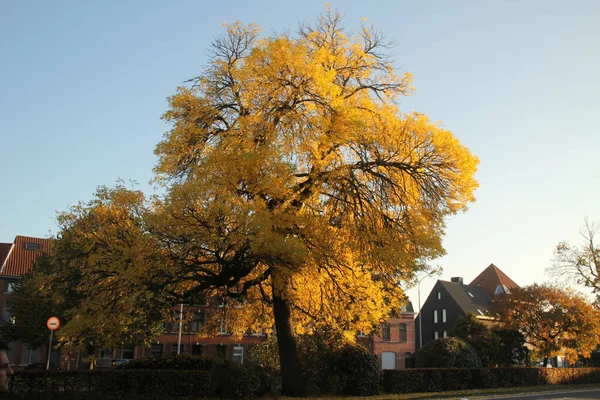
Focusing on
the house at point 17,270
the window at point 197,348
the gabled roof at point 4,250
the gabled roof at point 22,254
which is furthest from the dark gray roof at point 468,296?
the gabled roof at point 4,250

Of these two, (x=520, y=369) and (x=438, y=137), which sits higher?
(x=438, y=137)

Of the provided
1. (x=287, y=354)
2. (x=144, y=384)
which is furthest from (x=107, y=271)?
(x=287, y=354)

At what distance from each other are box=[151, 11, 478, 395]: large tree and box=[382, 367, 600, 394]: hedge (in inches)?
210

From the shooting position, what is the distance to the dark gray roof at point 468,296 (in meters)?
66.2

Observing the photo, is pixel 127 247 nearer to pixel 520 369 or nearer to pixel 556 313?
pixel 520 369

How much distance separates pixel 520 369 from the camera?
31.7 meters

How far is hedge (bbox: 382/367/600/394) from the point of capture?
24562 mm

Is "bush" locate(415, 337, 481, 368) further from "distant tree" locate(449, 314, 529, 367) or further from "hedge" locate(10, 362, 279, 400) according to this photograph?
"hedge" locate(10, 362, 279, 400)

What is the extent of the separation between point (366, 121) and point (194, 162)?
20.9ft

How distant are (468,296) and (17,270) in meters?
52.3

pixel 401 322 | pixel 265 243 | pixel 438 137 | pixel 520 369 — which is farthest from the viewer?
pixel 401 322

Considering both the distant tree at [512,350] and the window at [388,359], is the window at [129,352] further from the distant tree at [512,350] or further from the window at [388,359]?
the distant tree at [512,350]

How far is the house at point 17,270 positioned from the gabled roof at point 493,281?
2140 inches

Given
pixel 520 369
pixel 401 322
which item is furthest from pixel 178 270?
pixel 401 322
